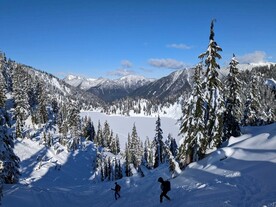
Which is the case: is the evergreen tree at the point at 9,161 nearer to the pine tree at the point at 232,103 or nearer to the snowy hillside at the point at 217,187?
the snowy hillside at the point at 217,187

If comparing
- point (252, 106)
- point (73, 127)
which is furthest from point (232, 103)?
point (73, 127)

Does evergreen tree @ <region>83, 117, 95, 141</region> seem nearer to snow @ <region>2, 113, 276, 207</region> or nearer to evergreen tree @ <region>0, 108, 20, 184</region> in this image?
evergreen tree @ <region>0, 108, 20, 184</region>

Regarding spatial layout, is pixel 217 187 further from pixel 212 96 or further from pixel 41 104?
pixel 41 104

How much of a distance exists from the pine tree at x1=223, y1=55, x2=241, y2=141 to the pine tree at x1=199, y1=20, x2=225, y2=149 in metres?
5.65

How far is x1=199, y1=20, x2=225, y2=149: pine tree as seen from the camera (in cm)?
2892

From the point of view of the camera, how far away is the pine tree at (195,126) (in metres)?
29.5

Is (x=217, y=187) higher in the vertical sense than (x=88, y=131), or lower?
higher

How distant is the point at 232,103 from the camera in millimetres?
36031

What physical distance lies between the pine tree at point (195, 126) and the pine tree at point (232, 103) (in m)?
7.20

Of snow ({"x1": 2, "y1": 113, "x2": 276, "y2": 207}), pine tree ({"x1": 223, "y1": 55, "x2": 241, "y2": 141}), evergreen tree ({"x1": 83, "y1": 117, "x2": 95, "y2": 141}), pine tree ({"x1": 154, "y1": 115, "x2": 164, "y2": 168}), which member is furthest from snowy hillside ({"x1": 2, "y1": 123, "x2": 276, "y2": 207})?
evergreen tree ({"x1": 83, "y1": 117, "x2": 95, "y2": 141})

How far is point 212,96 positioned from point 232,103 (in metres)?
7.80

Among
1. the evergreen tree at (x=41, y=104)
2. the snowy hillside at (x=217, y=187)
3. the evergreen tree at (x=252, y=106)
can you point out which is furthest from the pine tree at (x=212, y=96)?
the evergreen tree at (x=41, y=104)

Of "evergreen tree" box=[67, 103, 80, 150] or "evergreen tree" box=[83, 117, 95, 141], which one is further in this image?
"evergreen tree" box=[83, 117, 95, 141]

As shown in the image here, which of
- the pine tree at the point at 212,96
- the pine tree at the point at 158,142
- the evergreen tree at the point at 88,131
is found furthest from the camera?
the evergreen tree at the point at 88,131
